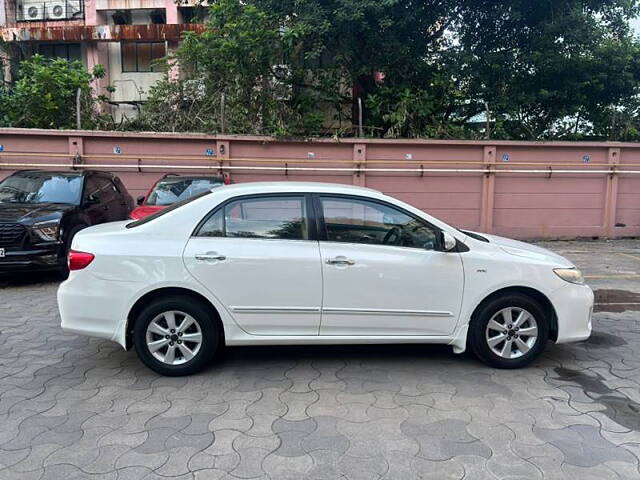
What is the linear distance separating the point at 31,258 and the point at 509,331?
6107 mm

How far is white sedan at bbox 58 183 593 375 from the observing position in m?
4.00

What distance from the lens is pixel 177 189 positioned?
8.46 metres

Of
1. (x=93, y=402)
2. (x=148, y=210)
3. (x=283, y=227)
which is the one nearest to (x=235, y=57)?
(x=148, y=210)

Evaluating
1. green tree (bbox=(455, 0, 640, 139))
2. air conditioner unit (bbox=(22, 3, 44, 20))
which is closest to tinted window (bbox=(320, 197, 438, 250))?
green tree (bbox=(455, 0, 640, 139))

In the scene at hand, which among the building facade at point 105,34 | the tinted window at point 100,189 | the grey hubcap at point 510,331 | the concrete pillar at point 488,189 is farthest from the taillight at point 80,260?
the building facade at point 105,34

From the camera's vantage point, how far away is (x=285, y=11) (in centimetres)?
1205

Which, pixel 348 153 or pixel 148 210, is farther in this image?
pixel 348 153

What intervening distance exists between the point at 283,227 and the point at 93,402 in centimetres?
189

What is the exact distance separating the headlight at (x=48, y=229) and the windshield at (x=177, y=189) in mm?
1405

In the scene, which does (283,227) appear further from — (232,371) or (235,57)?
(235,57)

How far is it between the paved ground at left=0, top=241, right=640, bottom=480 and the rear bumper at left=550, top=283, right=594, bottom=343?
32cm

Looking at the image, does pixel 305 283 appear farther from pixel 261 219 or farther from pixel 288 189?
pixel 288 189

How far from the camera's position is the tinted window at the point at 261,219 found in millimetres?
4129

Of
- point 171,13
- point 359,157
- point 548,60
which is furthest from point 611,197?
point 171,13
